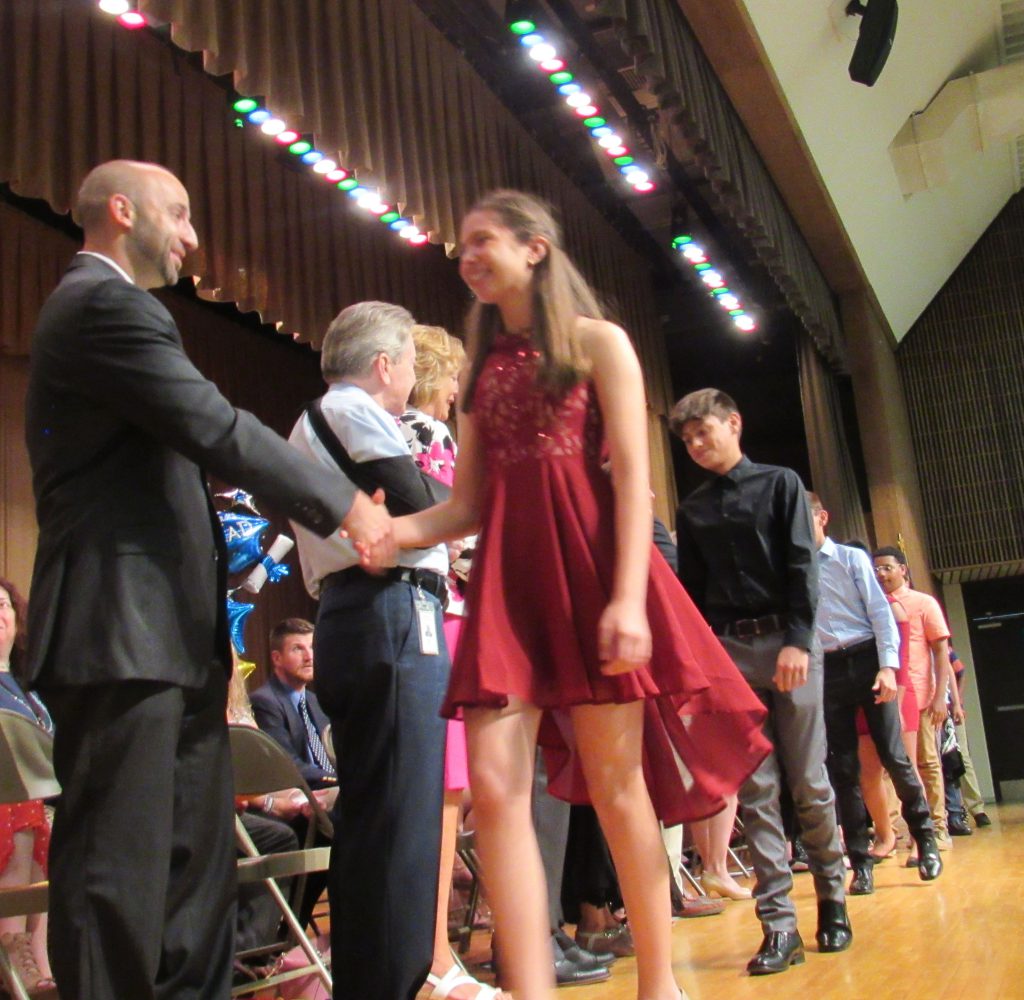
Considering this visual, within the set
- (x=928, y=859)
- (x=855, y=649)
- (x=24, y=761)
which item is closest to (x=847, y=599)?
(x=855, y=649)

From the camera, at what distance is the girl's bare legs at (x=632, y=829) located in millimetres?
1854

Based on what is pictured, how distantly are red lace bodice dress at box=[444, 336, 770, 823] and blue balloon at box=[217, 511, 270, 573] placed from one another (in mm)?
1968

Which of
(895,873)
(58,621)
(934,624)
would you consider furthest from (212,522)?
(934,624)

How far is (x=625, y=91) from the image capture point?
7457 mm

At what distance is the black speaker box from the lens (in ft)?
20.6

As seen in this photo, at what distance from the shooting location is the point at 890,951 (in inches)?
119

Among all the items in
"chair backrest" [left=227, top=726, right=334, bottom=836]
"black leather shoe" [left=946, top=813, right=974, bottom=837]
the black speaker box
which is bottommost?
"black leather shoe" [left=946, top=813, right=974, bottom=837]

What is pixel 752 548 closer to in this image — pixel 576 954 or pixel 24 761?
pixel 576 954

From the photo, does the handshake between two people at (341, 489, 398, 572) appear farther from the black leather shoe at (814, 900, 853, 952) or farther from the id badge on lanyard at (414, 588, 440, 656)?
the black leather shoe at (814, 900, 853, 952)

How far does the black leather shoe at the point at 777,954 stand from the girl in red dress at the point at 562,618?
105 centimetres

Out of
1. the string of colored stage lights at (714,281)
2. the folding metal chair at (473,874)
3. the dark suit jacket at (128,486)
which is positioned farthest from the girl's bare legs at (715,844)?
the string of colored stage lights at (714,281)

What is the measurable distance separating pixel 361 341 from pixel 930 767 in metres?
5.71

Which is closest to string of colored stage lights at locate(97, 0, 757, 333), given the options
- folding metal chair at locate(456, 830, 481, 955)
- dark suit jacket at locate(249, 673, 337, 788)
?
dark suit jacket at locate(249, 673, 337, 788)

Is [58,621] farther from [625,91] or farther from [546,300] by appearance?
[625,91]
